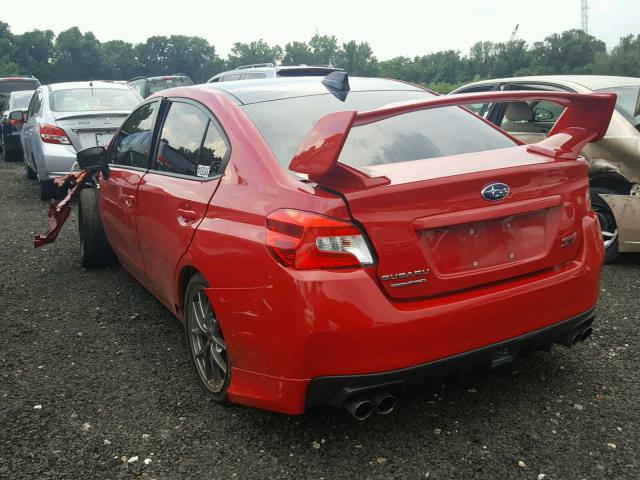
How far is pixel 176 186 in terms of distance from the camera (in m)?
3.36

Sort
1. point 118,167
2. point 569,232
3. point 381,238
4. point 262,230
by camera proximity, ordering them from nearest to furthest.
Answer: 1. point 381,238
2. point 262,230
3. point 569,232
4. point 118,167

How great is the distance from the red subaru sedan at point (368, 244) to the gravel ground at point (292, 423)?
0.88 ft

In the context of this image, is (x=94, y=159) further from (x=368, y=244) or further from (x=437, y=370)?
(x=437, y=370)

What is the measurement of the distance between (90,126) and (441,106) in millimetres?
7152

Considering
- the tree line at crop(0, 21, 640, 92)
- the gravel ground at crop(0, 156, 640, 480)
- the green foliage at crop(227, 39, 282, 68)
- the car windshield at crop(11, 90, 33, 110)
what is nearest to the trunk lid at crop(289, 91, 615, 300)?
the gravel ground at crop(0, 156, 640, 480)

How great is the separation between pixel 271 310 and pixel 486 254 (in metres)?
0.90

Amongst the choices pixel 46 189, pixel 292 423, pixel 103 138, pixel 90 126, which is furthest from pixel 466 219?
pixel 46 189

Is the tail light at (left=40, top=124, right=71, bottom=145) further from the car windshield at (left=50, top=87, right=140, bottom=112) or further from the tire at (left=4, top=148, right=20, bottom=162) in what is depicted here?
the tire at (left=4, top=148, right=20, bottom=162)

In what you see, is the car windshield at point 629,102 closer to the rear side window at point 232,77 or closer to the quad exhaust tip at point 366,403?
the quad exhaust tip at point 366,403

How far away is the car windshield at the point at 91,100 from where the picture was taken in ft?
30.2

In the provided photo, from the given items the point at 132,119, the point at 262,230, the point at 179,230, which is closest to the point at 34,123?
the point at 132,119

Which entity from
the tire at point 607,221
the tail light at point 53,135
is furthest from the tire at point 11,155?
the tire at point 607,221

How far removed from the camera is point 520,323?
2.67m

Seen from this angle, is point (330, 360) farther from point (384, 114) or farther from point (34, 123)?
point (34, 123)
